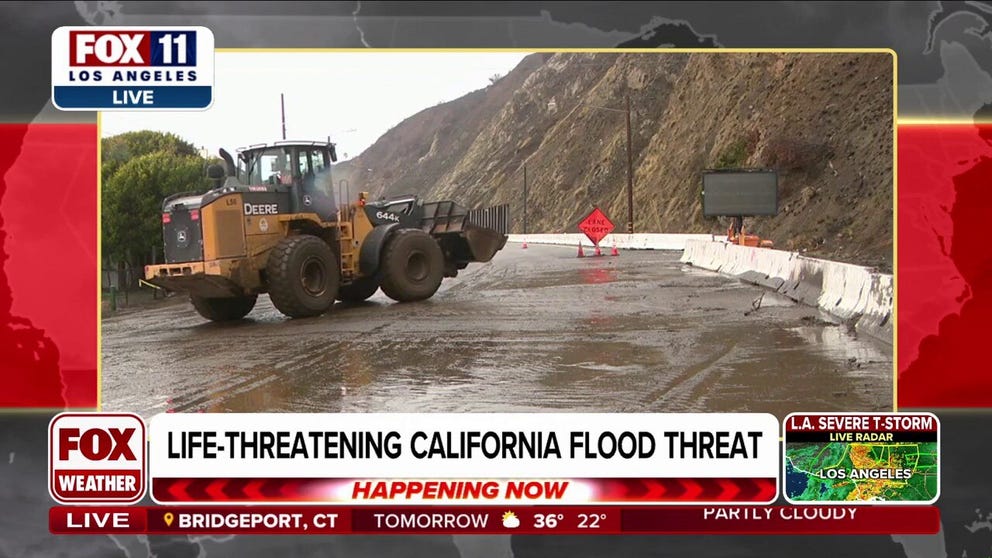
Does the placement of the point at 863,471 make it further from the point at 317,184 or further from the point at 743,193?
the point at 317,184

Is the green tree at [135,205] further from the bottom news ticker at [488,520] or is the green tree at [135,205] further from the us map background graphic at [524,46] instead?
the bottom news ticker at [488,520]

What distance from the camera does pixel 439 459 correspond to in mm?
5199

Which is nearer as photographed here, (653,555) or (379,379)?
(653,555)

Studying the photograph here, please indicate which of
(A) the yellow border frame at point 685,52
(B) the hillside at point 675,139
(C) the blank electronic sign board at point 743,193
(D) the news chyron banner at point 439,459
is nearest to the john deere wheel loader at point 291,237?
→ (A) the yellow border frame at point 685,52

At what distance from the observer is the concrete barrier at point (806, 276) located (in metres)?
5.94

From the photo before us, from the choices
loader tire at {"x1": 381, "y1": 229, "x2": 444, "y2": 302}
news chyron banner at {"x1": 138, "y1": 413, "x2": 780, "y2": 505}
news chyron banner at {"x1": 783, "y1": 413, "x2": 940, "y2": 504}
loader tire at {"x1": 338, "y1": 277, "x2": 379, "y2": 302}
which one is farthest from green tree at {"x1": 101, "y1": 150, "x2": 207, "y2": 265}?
news chyron banner at {"x1": 783, "y1": 413, "x2": 940, "y2": 504}

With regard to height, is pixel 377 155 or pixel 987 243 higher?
pixel 377 155

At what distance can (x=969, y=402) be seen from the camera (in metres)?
5.34

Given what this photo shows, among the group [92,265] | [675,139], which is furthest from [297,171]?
[675,139]

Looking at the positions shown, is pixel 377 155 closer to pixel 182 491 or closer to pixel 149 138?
pixel 149 138

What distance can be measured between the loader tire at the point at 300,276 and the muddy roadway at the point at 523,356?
109 millimetres

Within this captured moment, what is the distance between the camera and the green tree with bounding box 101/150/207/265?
537 cm

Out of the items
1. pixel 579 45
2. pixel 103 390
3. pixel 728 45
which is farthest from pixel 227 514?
pixel 728 45

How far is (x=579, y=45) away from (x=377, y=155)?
1367mm
